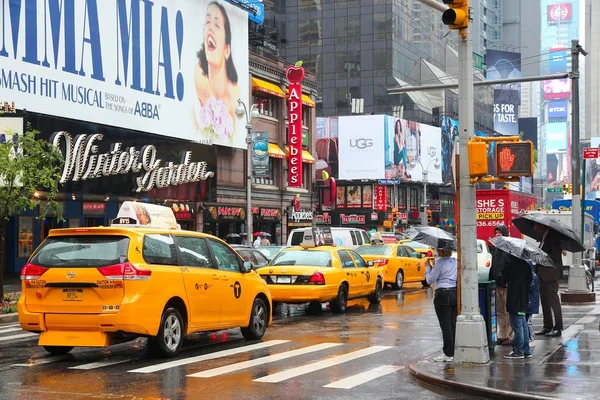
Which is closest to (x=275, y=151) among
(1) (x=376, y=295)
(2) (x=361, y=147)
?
(2) (x=361, y=147)

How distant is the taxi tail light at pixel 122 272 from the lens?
38.7ft

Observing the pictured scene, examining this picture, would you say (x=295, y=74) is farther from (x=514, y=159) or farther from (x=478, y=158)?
(x=514, y=159)

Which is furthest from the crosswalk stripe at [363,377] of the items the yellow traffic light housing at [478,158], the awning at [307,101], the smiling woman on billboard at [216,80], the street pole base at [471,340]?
the awning at [307,101]

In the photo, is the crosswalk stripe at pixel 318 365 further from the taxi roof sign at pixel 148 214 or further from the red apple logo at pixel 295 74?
the red apple logo at pixel 295 74

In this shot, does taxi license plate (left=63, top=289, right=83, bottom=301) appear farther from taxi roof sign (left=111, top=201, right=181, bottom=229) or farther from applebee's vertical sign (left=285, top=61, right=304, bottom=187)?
applebee's vertical sign (left=285, top=61, right=304, bottom=187)

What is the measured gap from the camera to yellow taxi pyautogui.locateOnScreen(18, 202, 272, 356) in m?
11.8

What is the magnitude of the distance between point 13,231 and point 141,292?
87.1ft

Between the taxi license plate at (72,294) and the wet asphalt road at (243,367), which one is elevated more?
the taxi license plate at (72,294)

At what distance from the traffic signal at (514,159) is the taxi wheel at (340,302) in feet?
31.1

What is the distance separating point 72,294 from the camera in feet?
39.2

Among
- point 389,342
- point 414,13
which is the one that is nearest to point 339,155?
point 414,13

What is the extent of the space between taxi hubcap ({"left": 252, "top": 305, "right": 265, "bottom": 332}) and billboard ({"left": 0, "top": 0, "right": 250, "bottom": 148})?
21.1 meters

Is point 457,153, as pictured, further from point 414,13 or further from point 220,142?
point 414,13

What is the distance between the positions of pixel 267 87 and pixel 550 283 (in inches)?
1585
